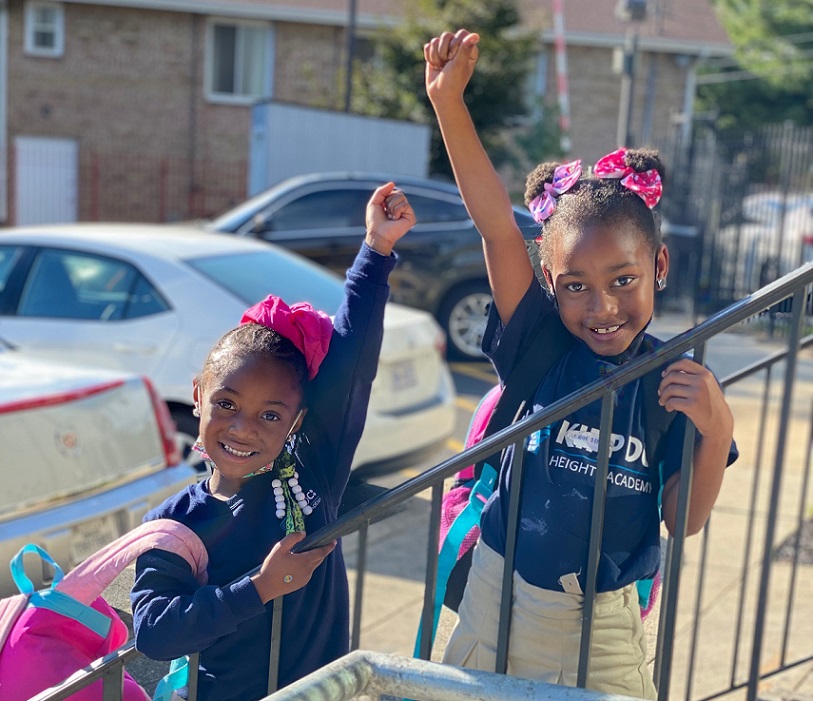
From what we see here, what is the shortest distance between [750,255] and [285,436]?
12.7m

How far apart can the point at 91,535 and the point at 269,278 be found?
2536mm

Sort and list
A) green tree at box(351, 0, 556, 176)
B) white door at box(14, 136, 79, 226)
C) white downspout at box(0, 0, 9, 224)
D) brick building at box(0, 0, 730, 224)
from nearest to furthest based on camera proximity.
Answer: green tree at box(351, 0, 556, 176)
white downspout at box(0, 0, 9, 224)
brick building at box(0, 0, 730, 224)
white door at box(14, 136, 79, 226)

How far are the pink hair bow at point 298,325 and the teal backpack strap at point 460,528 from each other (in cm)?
43

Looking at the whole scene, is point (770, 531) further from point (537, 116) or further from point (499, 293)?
point (537, 116)

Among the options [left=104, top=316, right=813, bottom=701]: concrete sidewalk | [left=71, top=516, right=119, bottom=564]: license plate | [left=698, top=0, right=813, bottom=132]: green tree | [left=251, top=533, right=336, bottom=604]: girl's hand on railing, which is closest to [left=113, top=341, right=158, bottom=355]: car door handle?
[left=104, top=316, right=813, bottom=701]: concrete sidewalk

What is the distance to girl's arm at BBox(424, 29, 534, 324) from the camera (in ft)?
7.32

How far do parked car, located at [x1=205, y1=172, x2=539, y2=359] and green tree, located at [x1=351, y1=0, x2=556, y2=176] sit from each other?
23.4ft

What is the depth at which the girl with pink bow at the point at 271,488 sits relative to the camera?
2.02 m

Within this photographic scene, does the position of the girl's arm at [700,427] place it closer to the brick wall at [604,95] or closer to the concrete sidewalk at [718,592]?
the concrete sidewalk at [718,592]

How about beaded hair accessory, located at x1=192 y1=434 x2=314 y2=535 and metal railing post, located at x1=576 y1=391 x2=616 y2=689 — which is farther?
beaded hair accessory, located at x1=192 y1=434 x2=314 y2=535

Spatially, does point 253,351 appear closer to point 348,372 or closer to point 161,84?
point 348,372

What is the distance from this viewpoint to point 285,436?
217cm

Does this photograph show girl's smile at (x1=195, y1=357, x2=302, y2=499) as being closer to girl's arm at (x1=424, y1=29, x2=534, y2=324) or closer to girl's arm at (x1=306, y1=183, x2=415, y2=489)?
girl's arm at (x1=306, y1=183, x2=415, y2=489)

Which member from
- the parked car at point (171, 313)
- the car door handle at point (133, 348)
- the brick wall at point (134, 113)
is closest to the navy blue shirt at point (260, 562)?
the parked car at point (171, 313)
